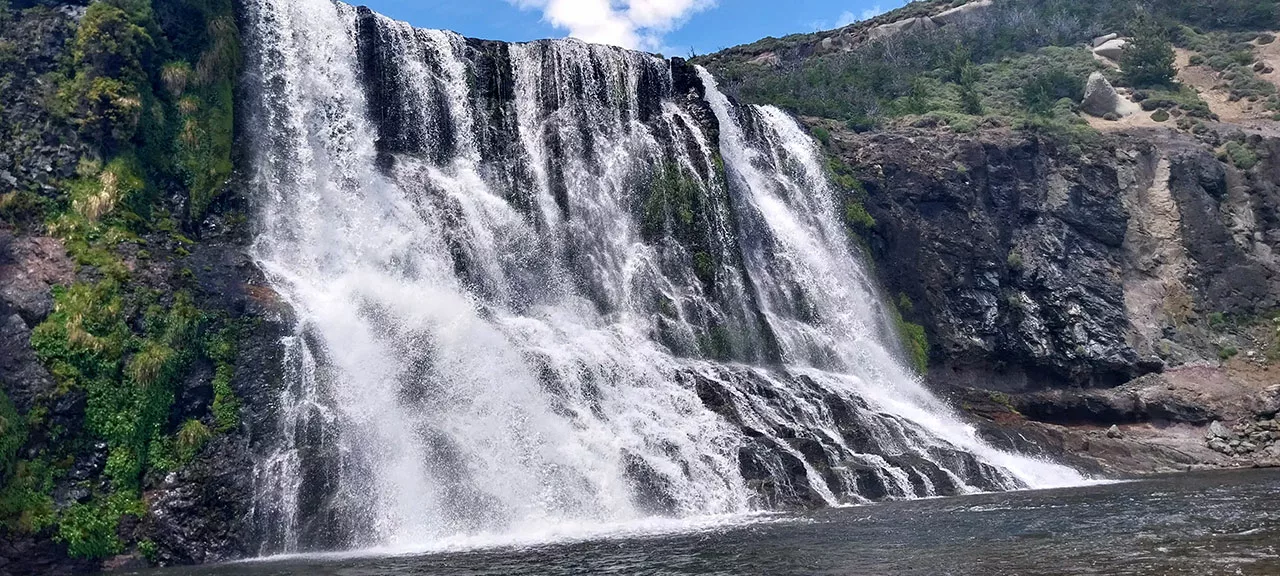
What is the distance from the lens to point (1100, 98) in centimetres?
5569

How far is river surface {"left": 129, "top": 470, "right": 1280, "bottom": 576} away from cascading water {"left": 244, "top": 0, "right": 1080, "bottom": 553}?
8.25 feet

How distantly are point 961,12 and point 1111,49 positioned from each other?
13.7 metres

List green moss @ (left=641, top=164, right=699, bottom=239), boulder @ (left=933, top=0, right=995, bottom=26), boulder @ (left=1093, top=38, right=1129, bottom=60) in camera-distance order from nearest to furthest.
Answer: green moss @ (left=641, top=164, right=699, bottom=239) < boulder @ (left=1093, top=38, right=1129, bottom=60) < boulder @ (left=933, top=0, right=995, bottom=26)

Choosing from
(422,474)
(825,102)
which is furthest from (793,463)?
(825,102)

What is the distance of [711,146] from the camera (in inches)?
1444

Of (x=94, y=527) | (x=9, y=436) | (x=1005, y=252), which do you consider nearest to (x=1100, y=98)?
(x=1005, y=252)

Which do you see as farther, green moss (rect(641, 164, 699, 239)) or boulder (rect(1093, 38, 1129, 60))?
boulder (rect(1093, 38, 1129, 60))

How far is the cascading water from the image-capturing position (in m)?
21.8

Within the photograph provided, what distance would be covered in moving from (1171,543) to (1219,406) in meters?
24.0

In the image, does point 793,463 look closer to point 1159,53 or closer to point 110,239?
point 110,239

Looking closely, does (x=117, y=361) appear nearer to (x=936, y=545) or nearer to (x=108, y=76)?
(x=108, y=76)

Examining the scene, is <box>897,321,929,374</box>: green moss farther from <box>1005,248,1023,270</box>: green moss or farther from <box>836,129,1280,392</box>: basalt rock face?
<box>1005,248,1023,270</box>: green moss

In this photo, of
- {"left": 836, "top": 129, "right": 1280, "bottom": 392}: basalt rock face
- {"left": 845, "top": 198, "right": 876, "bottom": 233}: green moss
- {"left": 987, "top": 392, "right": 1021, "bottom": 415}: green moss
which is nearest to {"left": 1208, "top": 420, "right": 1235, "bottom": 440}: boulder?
{"left": 836, "top": 129, "right": 1280, "bottom": 392}: basalt rock face

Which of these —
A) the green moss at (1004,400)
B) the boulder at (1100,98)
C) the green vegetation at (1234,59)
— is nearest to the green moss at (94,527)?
the green moss at (1004,400)
